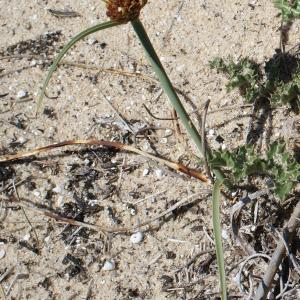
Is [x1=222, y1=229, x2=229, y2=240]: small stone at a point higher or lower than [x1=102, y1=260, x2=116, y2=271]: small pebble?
lower

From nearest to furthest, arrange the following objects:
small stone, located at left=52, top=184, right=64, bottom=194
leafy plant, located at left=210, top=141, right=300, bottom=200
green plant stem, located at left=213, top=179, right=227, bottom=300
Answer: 1. green plant stem, located at left=213, top=179, right=227, bottom=300
2. leafy plant, located at left=210, top=141, right=300, bottom=200
3. small stone, located at left=52, top=184, right=64, bottom=194

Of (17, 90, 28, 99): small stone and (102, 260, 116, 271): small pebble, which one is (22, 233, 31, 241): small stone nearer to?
(102, 260, 116, 271): small pebble

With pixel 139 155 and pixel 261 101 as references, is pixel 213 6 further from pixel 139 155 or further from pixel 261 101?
pixel 139 155

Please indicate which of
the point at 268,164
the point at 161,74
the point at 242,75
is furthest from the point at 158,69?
the point at 242,75

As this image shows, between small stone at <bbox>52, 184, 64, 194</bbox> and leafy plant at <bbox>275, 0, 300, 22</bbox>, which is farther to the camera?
small stone at <bbox>52, 184, 64, 194</bbox>

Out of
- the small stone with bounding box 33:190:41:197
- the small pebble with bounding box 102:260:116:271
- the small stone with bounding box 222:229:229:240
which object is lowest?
the small stone with bounding box 222:229:229:240

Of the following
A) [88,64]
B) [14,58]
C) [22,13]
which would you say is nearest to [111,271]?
[88,64]

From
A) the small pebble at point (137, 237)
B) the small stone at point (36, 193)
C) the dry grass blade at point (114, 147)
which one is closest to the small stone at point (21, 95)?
the dry grass blade at point (114, 147)

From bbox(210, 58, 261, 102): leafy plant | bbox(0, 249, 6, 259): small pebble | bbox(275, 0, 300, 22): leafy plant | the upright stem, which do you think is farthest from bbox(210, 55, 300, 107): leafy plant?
bbox(0, 249, 6, 259): small pebble

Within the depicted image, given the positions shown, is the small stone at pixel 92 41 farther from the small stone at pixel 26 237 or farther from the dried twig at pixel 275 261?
the dried twig at pixel 275 261
